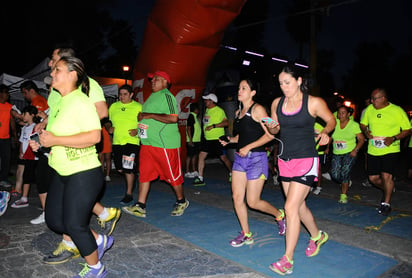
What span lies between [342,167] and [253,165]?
3.25 m

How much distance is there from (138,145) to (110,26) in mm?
55428

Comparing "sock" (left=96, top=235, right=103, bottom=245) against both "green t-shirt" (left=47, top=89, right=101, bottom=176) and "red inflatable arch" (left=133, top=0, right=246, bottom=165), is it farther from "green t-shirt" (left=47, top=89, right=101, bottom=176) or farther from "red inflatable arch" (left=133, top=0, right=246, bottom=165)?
"red inflatable arch" (left=133, top=0, right=246, bottom=165)

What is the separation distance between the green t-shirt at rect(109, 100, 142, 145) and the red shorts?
2.09 ft

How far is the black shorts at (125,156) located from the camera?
6.09 meters

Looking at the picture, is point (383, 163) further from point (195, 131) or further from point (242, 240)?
point (195, 131)

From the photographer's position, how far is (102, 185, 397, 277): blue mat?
142 inches

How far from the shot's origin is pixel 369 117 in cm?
599

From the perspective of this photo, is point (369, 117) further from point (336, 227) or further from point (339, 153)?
point (336, 227)

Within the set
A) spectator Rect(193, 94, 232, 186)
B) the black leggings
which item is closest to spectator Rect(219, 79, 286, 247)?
the black leggings

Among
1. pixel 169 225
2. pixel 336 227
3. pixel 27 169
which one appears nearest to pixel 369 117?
pixel 336 227

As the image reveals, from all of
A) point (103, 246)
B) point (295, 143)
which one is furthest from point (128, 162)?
point (295, 143)

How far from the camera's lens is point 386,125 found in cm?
573

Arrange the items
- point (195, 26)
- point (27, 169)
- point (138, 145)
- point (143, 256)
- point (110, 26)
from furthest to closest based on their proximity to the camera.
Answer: point (110, 26)
point (195, 26)
point (138, 145)
point (27, 169)
point (143, 256)

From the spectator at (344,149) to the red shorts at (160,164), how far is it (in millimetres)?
3093
